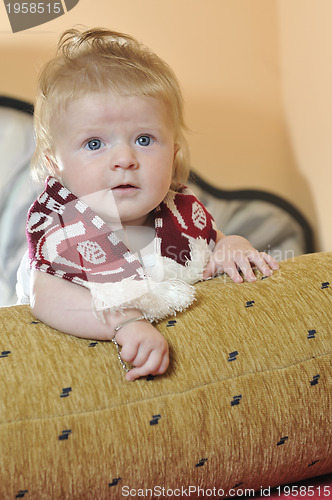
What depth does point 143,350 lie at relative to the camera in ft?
2.37

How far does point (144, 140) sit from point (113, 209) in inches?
5.4

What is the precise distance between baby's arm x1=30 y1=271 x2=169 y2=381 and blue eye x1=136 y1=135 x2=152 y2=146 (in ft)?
1.01

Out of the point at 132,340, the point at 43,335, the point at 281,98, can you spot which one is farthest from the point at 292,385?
the point at 281,98

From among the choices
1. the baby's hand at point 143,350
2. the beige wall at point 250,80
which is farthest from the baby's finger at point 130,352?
the beige wall at point 250,80

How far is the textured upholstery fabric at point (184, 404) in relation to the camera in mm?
664

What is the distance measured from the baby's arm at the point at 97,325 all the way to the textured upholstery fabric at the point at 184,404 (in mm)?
15

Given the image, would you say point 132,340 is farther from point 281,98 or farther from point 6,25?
point 281,98

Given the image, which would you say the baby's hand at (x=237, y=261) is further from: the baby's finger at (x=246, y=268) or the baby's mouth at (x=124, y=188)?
the baby's mouth at (x=124, y=188)

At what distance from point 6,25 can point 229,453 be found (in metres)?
1.28

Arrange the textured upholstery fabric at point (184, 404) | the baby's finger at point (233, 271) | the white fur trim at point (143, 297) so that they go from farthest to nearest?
the baby's finger at point (233, 271) → the white fur trim at point (143, 297) → the textured upholstery fabric at point (184, 404)

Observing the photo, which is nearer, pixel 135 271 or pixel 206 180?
pixel 135 271

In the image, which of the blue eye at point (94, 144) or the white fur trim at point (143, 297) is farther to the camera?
the blue eye at point (94, 144)

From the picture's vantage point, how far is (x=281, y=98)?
1.90 meters

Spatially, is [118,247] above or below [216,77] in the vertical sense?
below
